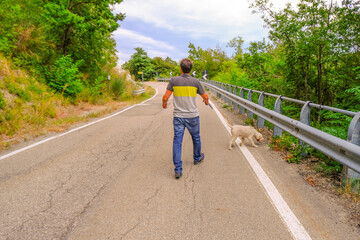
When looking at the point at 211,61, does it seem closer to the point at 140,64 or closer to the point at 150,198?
the point at 140,64

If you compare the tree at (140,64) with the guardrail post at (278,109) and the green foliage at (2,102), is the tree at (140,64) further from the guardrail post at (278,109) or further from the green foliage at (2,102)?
the guardrail post at (278,109)

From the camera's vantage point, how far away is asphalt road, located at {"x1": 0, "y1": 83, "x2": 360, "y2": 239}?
2.62m

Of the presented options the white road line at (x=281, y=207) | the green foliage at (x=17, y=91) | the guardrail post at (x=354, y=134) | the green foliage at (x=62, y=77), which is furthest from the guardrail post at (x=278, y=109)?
the green foliage at (x=62, y=77)

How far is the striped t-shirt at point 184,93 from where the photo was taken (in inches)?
160

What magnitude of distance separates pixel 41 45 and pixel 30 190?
10.2 m

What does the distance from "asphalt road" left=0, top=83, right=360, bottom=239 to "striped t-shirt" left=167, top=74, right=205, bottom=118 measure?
1050mm

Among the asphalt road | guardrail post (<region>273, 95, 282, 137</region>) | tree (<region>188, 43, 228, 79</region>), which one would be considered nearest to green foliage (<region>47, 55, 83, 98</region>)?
the asphalt road

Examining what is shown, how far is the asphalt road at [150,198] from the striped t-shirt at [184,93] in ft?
3.44

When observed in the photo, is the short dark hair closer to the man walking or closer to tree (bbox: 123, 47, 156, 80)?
the man walking

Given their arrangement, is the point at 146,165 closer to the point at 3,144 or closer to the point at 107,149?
the point at 107,149

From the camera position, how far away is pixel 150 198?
333cm

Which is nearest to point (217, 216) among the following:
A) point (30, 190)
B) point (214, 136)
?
point (30, 190)

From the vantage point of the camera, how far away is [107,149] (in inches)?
223

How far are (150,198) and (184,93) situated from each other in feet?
5.77
